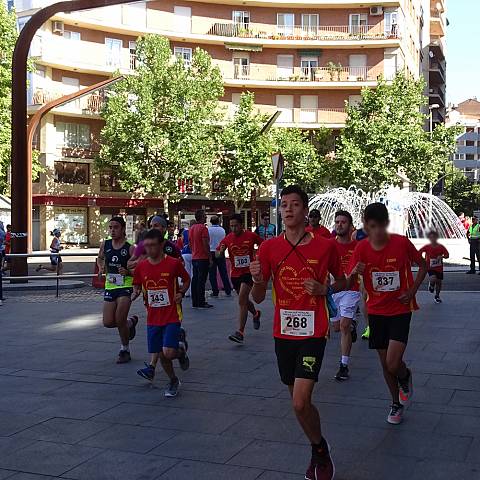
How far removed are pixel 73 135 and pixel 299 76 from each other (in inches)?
649

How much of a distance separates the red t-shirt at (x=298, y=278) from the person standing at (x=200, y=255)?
347 inches

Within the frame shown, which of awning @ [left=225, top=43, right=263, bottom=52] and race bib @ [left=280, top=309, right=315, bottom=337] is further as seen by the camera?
awning @ [left=225, top=43, right=263, bottom=52]

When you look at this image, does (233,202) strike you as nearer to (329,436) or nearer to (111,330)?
(111,330)

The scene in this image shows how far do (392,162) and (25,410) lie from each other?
39.3 metres

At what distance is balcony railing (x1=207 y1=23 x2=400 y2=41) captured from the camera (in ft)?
163

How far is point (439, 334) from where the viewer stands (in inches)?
379

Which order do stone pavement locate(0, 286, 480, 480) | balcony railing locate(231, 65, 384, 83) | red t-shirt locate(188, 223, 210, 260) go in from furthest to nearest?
balcony railing locate(231, 65, 384, 83) < red t-shirt locate(188, 223, 210, 260) < stone pavement locate(0, 286, 480, 480)

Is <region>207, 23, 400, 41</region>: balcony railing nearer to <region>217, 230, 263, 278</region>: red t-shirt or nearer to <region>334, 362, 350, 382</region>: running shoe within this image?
<region>217, 230, 263, 278</region>: red t-shirt

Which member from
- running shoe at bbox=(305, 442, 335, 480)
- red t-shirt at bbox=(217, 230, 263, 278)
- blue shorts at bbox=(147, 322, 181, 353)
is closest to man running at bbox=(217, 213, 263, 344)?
red t-shirt at bbox=(217, 230, 263, 278)

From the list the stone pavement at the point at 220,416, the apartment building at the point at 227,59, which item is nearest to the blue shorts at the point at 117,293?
the stone pavement at the point at 220,416

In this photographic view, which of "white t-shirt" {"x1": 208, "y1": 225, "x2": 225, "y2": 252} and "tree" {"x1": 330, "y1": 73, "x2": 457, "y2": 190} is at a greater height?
"tree" {"x1": 330, "y1": 73, "x2": 457, "y2": 190}

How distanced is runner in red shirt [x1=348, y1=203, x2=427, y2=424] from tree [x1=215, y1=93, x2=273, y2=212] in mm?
38123

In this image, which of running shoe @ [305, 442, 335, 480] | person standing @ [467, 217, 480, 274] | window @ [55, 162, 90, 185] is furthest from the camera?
window @ [55, 162, 90, 185]

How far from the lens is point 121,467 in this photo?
452cm
